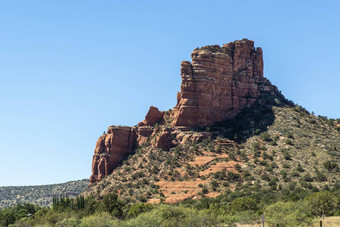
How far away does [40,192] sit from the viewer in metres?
186

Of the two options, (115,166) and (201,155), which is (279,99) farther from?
(115,166)

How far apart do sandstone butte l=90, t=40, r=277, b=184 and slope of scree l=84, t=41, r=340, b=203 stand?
0.85 ft

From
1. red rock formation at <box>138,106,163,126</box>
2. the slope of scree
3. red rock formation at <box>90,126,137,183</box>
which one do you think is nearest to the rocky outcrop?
the slope of scree

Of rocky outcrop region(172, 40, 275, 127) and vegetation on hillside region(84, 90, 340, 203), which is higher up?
rocky outcrop region(172, 40, 275, 127)

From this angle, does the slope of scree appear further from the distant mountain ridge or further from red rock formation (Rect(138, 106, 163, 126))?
the distant mountain ridge

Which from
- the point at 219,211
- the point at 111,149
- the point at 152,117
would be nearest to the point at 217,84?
the point at 152,117

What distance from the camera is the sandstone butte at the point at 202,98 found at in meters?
118

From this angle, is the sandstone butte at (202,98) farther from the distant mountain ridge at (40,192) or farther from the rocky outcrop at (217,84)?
the distant mountain ridge at (40,192)

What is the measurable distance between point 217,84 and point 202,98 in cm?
542

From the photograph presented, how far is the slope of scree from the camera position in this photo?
329 feet

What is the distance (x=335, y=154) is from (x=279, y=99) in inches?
1148

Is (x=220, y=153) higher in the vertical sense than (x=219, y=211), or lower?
higher

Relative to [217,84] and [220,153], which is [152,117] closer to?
[217,84]

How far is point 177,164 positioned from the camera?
110312mm
